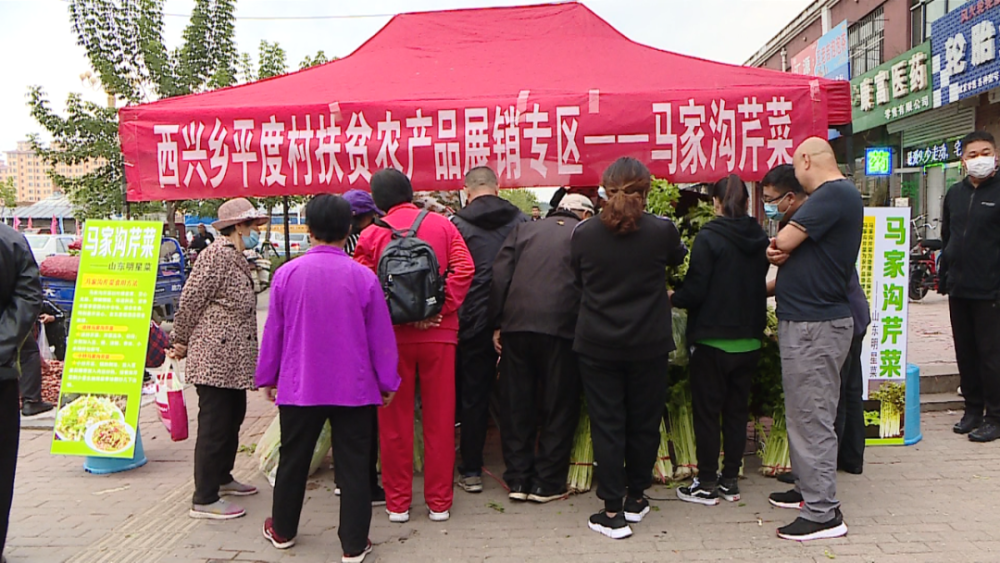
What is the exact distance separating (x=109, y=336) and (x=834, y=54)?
18.6 metres

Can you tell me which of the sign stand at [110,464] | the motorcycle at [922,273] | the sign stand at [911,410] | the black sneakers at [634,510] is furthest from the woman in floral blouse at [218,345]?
the motorcycle at [922,273]

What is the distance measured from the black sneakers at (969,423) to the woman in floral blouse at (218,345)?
4.78m

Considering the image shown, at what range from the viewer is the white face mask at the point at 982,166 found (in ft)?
16.0

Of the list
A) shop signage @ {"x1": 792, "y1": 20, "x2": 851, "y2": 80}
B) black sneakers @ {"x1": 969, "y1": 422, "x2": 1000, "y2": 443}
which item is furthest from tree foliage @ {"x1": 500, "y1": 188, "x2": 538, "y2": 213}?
black sneakers @ {"x1": 969, "y1": 422, "x2": 1000, "y2": 443}

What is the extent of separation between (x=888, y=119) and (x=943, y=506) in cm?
1374

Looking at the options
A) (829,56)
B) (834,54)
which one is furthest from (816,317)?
(829,56)

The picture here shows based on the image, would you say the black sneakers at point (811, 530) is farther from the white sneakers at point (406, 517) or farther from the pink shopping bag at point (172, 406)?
the pink shopping bag at point (172, 406)

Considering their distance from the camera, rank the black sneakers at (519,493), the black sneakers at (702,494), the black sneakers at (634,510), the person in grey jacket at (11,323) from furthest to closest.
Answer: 1. the black sneakers at (519,493)
2. the black sneakers at (702,494)
3. the black sneakers at (634,510)
4. the person in grey jacket at (11,323)

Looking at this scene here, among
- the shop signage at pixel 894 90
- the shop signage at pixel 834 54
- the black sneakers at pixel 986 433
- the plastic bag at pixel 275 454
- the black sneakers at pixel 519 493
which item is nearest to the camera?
the black sneakers at pixel 519 493

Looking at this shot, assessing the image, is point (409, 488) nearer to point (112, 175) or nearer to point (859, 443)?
point (859, 443)

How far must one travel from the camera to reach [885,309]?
476 cm

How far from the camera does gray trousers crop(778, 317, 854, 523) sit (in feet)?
11.4

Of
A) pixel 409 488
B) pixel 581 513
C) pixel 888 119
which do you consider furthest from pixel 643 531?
pixel 888 119

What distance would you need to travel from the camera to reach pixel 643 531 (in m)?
3.68
